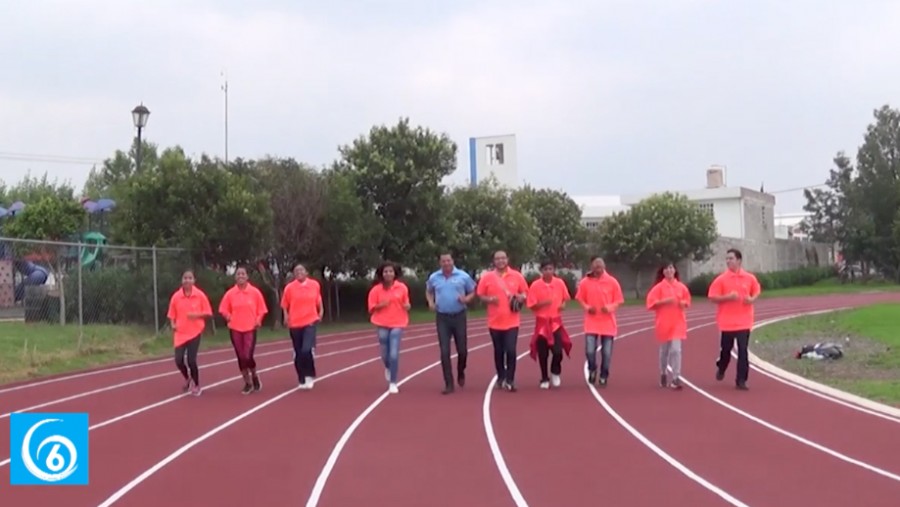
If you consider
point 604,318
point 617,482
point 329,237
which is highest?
point 329,237

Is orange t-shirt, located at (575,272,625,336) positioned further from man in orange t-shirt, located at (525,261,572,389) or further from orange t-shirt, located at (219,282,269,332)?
orange t-shirt, located at (219,282,269,332)

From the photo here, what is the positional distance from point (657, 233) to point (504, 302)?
1527 inches

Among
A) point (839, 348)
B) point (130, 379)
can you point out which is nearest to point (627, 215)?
point (839, 348)

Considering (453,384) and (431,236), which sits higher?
(431,236)

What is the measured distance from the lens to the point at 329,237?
33094mm

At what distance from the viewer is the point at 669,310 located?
15.0 m

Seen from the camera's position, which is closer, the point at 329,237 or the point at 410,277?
the point at 329,237

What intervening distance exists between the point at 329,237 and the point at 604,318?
1891 cm

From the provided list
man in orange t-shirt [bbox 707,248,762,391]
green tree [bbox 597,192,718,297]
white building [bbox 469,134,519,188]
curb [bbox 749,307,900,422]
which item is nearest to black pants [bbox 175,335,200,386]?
man in orange t-shirt [bbox 707,248,762,391]

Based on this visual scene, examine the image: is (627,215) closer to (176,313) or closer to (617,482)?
(176,313)

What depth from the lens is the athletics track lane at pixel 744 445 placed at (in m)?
8.16

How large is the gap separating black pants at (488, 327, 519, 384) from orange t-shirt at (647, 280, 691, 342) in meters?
2.00

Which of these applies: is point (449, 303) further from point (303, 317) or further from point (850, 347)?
point (850, 347)

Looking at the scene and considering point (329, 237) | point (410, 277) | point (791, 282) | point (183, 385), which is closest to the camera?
point (183, 385)
